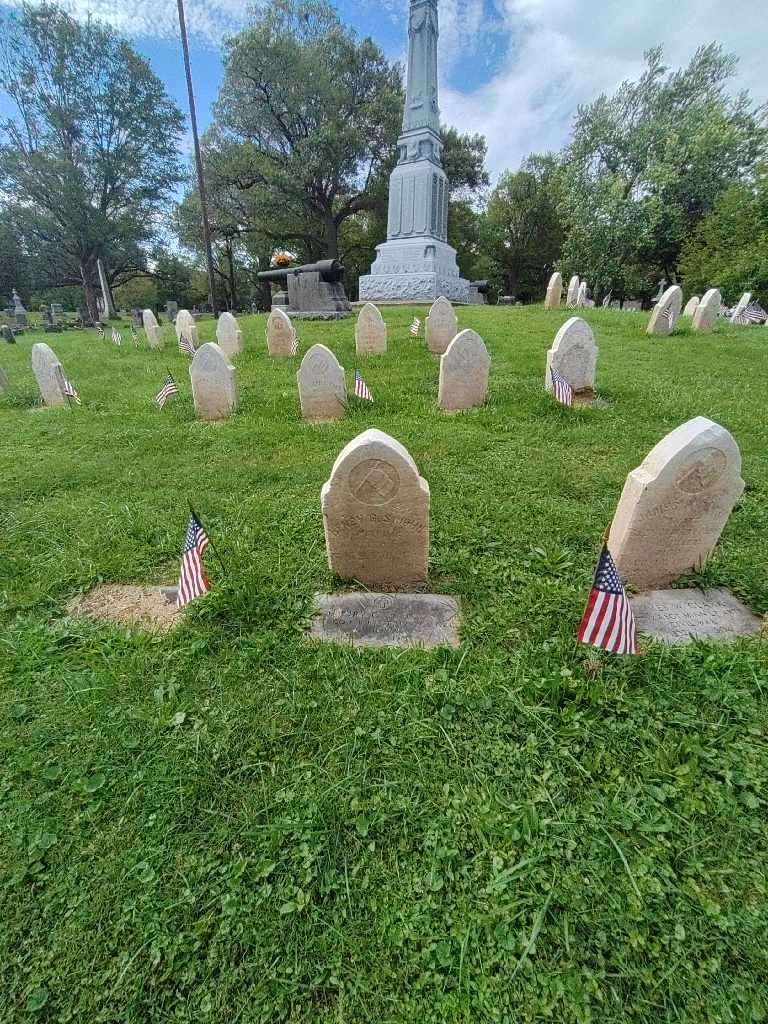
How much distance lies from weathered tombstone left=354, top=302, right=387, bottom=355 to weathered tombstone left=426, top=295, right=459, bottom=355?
34.9 inches

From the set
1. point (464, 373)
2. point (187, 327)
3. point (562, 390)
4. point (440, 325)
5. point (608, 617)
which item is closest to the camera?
point (608, 617)

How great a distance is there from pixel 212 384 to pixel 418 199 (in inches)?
566

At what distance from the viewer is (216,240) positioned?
95.6ft

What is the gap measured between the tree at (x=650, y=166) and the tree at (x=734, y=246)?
74.9 inches

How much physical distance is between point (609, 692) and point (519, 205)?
128ft

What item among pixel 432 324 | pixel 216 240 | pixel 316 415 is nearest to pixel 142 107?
pixel 216 240

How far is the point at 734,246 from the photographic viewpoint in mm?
18594

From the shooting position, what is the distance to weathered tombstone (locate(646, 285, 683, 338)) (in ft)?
31.3

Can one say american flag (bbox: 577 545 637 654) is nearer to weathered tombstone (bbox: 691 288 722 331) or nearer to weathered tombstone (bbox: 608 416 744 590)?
weathered tombstone (bbox: 608 416 744 590)

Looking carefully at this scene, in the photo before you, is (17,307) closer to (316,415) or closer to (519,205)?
(316,415)

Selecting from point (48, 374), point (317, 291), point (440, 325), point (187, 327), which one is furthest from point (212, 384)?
point (317, 291)

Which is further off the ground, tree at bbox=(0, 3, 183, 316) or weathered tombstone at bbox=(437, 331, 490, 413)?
tree at bbox=(0, 3, 183, 316)

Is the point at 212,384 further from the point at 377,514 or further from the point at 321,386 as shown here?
the point at 377,514

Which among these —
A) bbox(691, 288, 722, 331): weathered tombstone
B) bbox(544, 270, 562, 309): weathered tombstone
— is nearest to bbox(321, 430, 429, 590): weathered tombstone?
bbox(691, 288, 722, 331): weathered tombstone
